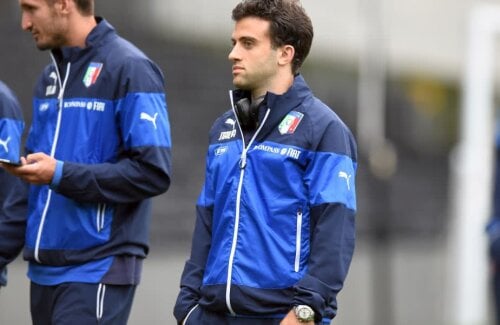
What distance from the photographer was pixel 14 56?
11.4 meters

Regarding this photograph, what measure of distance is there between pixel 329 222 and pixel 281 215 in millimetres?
209

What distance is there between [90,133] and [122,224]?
423 millimetres

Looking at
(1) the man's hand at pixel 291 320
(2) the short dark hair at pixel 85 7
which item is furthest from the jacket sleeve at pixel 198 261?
(2) the short dark hair at pixel 85 7

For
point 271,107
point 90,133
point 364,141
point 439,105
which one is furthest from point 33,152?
point 439,105

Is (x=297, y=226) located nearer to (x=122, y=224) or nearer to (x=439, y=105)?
(x=122, y=224)

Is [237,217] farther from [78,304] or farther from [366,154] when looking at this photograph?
[366,154]

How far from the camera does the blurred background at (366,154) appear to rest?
11516 mm

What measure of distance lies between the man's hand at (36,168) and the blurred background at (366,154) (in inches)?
153

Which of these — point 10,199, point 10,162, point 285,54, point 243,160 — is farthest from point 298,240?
point 10,199

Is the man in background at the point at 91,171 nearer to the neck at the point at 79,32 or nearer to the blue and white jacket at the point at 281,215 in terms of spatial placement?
the neck at the point at 79,32

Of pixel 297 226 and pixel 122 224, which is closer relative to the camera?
pixel 297 226

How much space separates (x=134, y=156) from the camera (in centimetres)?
586

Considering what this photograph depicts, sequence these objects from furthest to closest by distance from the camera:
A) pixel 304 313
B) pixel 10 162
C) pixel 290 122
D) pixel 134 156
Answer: pixel 134 156 → pixel 10 162 → pixel 290 122 → pixel 304 313

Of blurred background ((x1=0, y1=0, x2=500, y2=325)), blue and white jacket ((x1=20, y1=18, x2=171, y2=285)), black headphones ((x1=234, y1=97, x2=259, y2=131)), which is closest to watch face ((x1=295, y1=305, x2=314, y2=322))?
black headphones ((x1=234, y1=97, x2=259, y2=131))
